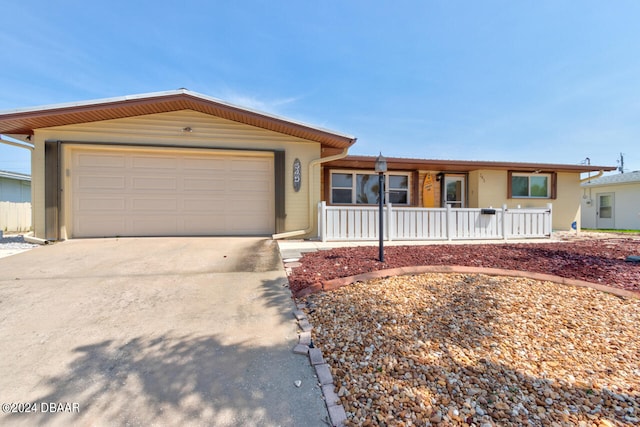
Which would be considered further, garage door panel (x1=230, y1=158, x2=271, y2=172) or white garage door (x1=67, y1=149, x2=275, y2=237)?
garage door panel (x1=230, y1=158, x2=271, y2=172)

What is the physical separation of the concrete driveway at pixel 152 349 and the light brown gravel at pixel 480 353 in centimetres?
40

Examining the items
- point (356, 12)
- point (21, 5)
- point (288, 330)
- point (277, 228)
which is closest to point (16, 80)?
point (21, 5)

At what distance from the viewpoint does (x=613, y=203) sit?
15531mm

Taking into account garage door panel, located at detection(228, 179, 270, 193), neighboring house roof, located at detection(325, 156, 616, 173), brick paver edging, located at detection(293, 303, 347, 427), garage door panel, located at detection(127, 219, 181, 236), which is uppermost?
neighboring house roof, located at detection(325, 156, 616, 173)

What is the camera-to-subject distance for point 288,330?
8.56 ft

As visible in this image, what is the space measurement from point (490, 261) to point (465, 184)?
775 cm

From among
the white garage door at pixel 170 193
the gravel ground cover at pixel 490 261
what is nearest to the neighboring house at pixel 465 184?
the white garage door at pixel 170 193

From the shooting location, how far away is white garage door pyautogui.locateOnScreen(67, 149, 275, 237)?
6.93 meters

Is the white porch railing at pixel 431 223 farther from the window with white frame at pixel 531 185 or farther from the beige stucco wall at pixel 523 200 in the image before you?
the window with white frame at pixel 531 185

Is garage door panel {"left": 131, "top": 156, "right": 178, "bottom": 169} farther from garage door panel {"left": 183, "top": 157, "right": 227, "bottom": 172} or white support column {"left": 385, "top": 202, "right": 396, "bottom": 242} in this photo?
white support column {"left": 385, "top": 202, "right": 396, "bottom": 242}

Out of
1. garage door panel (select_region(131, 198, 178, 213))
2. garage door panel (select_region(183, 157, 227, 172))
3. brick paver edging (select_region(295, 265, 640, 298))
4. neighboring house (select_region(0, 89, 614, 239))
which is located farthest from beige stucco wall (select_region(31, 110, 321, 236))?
brick paver edging (select_region(295, 265, 640, 298))

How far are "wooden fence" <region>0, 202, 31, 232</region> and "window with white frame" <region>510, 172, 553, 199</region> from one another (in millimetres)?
21380

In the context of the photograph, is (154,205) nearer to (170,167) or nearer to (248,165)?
(170,167)

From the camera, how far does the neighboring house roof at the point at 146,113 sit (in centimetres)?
601
